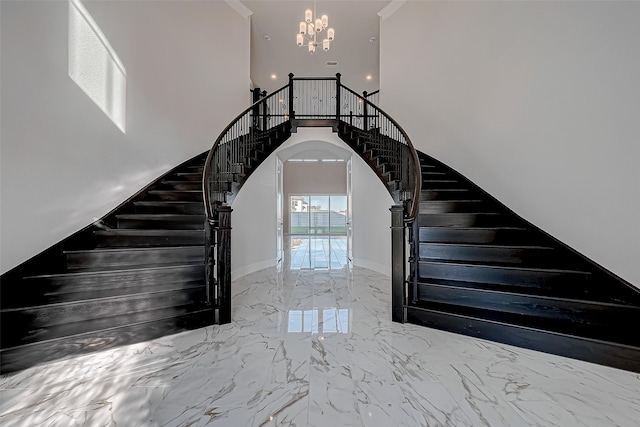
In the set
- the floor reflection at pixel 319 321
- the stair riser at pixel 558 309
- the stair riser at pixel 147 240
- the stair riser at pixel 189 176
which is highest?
the stair riser at pixel 189 176

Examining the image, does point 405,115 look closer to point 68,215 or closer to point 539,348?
point 539,348

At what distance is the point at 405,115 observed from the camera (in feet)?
17.8

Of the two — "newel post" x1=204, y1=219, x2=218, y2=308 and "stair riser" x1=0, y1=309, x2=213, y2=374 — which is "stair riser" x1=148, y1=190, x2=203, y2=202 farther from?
"stair riser" x1=0, y1=309, x2=213, y2=374

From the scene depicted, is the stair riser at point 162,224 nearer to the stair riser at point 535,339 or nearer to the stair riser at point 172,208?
the stair riser at point 172,208

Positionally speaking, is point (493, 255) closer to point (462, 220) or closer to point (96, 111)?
point (462, 220)

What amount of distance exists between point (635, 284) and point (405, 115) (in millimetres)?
4052

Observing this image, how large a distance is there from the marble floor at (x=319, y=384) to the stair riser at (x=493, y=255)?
2.92 ft

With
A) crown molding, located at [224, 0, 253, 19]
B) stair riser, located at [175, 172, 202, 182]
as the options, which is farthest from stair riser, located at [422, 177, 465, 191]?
crown molding, located at [224, 0, 253, 19]

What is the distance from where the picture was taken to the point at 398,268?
3018 millimetres

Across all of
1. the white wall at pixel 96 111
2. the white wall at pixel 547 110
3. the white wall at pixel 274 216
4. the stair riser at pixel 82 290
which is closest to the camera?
the stair riser at pixel 82 290

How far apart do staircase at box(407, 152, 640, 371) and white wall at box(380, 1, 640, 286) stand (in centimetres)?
25

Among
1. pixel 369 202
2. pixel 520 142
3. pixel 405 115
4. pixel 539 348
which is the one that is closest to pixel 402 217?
pixel 539 348

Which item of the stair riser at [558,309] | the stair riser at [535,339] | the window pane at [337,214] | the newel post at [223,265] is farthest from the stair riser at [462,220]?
the window pane at [337,214]

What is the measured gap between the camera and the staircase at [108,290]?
220 centimetres
